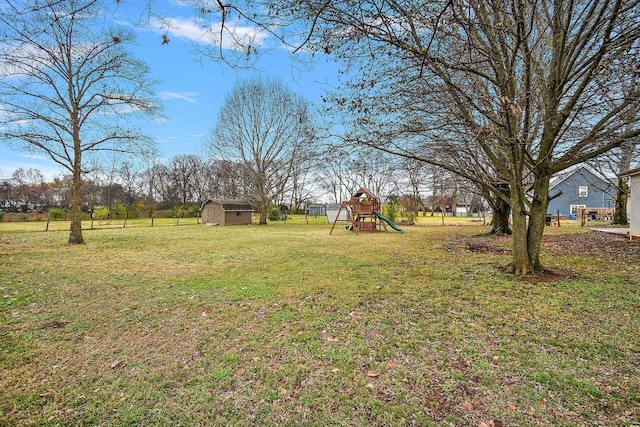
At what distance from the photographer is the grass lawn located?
2.31m

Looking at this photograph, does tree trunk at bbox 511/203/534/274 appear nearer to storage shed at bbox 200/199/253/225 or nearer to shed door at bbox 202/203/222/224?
storage shed at bbox 200/199/253/225

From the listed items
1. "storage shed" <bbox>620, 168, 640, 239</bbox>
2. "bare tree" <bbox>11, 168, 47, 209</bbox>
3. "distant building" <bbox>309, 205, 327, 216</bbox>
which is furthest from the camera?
"distant building" <bbox>309, 205, 327, 216</bbox>

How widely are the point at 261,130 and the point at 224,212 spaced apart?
7.27m

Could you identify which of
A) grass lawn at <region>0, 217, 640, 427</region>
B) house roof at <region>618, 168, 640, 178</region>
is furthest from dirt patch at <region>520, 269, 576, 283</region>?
house roof at <region>618, 168, 640, 178</region>

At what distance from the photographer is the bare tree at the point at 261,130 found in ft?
82.3

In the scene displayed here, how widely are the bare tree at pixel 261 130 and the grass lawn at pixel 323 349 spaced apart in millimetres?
19928

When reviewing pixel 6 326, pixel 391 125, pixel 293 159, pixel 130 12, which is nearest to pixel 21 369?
pixel 6 326

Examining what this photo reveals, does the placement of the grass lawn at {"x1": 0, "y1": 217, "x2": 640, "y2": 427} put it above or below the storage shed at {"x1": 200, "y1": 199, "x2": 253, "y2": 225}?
below

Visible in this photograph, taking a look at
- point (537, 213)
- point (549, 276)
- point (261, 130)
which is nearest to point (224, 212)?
point (261, 130)

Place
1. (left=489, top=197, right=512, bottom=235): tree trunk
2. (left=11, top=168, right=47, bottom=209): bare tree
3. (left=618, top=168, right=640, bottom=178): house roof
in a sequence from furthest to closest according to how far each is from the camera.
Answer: (left=11, top=168, right=47, bottom=209): bare tree, (left=489, top=197, right=512, bottom=235): tree trunk, (left=618, top=168, right=640, bottom=178): house roof

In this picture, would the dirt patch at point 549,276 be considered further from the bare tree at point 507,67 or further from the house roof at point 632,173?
the house roof at point 632,173

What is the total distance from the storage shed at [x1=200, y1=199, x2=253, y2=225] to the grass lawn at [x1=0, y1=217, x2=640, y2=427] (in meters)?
19.3

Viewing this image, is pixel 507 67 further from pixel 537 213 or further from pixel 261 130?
pixel 261 130

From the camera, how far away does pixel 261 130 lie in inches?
1003
